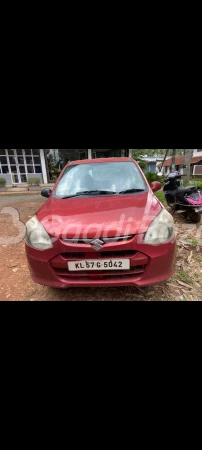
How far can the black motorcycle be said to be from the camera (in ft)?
14.5

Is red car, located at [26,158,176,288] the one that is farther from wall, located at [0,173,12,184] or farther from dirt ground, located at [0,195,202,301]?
wall, located at [0,173,12,184]

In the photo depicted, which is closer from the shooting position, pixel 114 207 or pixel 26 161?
pixel 114 207

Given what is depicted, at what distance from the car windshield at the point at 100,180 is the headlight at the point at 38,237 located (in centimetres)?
70

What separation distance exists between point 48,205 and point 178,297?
1.82 metres

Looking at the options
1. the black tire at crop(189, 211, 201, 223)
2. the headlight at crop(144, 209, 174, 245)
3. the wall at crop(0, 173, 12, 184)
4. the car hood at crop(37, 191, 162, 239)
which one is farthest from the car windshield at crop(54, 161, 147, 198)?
the wall at crop(0, 173, 12, 184)

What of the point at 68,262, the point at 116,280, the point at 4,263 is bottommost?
the point at 4,263

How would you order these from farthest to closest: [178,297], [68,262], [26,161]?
[26,161]
[178,297]
[68,262]

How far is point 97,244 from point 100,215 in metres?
0.35

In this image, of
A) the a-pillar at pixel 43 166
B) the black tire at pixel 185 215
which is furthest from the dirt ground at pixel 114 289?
the a-pillar at pixel 43 166

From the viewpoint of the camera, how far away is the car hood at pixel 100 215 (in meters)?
1.83
